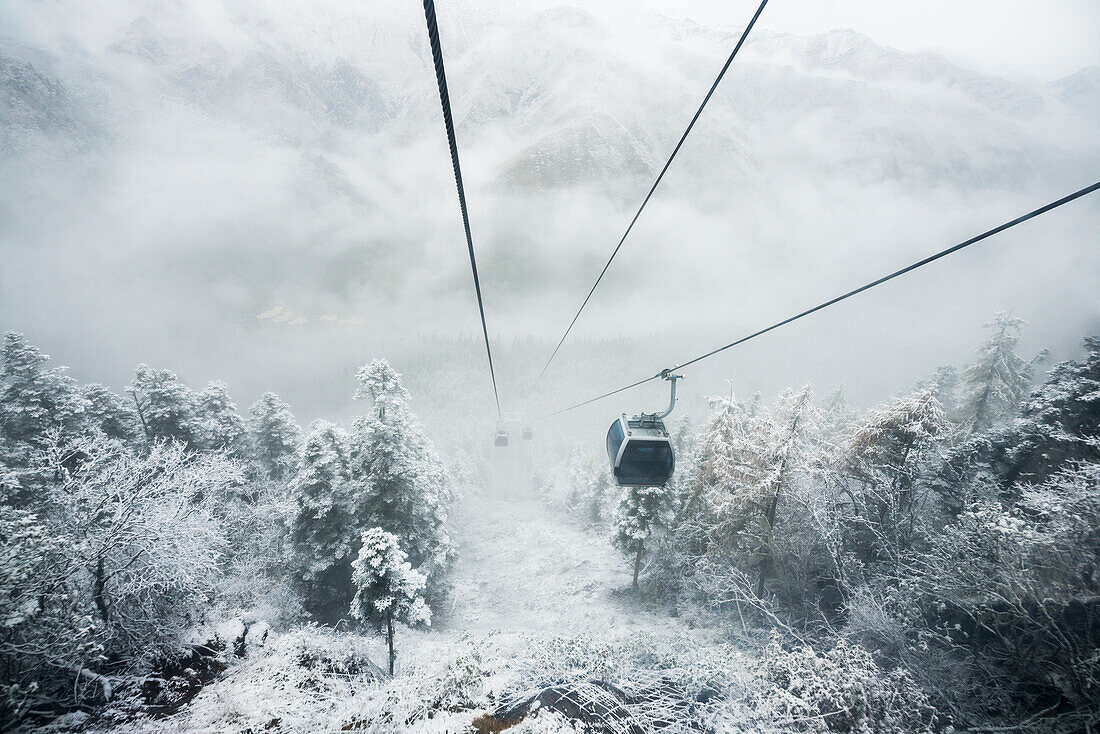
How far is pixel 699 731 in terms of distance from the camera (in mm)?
7914

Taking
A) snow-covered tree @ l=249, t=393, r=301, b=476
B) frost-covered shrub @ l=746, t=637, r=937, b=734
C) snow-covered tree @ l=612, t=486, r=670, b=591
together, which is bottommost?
frost-covered shrub @ l=746, t=637, r=937, b=734

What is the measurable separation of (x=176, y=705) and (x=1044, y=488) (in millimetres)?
21747

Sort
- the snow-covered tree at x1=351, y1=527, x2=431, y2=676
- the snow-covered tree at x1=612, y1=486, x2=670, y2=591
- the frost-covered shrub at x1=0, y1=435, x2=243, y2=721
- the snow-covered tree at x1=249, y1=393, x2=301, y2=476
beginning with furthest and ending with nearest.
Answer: the snow-covered tree at x1=249, y1=393, x2=301, y2=476, the snow-covered tree at x1=612, y1=486, x2=670, y2=591, the snow-covered tree at x1=351, y1=527, x2=431, y2=676, the frost-covered shrub at x1=0, y1=435, x2=243, y2=721

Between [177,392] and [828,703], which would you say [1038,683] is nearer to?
[828,703]

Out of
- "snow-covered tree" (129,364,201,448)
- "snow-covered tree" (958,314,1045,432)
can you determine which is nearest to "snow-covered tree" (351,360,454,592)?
"snow-covered tree" (129,364,201,448)

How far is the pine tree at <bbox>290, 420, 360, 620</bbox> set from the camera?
748 inches

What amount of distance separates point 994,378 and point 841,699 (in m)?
29.6

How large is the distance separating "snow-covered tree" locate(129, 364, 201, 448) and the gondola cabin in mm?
26510

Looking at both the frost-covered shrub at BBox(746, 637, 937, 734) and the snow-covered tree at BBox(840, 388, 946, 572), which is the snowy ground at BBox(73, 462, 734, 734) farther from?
the snow-covered tree at BBox(840, 388, 946, 572)

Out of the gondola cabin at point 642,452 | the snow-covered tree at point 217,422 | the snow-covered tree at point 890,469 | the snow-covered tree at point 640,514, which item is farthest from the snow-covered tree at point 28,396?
the snow-covered tree at point 890,469

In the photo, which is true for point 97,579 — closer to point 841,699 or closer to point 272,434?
point 841,699

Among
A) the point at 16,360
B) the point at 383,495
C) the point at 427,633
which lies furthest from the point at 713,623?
the point at 16,360

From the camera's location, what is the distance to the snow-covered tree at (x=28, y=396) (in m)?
19.2

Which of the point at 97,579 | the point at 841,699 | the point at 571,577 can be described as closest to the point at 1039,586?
the point at 841,699
